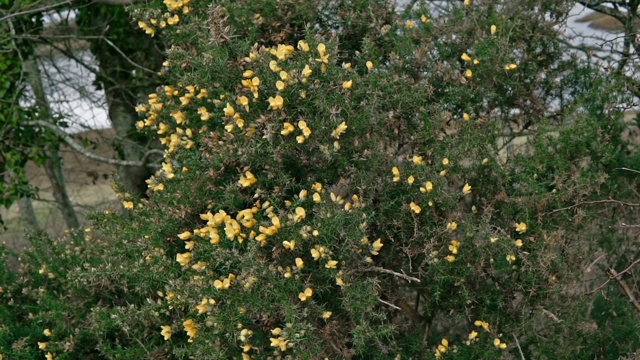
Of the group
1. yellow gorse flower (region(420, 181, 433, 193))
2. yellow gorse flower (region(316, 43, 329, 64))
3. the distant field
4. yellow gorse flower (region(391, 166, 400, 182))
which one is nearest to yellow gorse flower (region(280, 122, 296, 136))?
yellow gorse flower (region(316, 43, 329, 64))

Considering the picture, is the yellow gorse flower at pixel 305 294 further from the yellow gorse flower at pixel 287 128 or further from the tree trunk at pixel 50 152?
the tree trunk at pixel 50 152

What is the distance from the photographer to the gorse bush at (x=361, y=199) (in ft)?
12.1

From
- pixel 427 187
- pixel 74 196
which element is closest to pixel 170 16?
pixel 427 187

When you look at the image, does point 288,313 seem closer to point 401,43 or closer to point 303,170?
point 303,170

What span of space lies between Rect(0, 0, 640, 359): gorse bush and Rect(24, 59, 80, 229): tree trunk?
3.11 m

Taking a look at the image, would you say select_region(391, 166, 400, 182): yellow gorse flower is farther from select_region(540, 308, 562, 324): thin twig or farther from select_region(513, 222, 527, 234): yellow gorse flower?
select_region(540, 308, 562, 324): thin twig

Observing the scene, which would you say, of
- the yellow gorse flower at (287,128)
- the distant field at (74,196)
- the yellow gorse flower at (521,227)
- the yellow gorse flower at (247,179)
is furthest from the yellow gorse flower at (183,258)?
the distant field at (74,196)

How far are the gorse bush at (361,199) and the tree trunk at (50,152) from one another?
311 centimetres

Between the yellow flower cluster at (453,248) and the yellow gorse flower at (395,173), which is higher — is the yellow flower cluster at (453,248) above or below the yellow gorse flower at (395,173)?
below

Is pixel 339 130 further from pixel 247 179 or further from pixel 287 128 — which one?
pixel 247 179

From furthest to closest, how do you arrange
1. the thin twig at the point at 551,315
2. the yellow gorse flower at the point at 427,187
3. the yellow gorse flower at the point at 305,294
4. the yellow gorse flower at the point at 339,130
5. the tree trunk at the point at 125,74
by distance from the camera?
the tree trunk at the point at 125,74 → the thin twig at the point at 551,315 → the yellow gorse flower at the point at 427,187 → the yellow gorse flower at the point at 339,130 → the yellow gorse flower at the point at 305,294

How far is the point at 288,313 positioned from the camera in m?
3.51

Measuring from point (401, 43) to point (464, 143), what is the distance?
0.68 m

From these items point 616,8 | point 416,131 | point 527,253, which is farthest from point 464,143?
point 616,8
